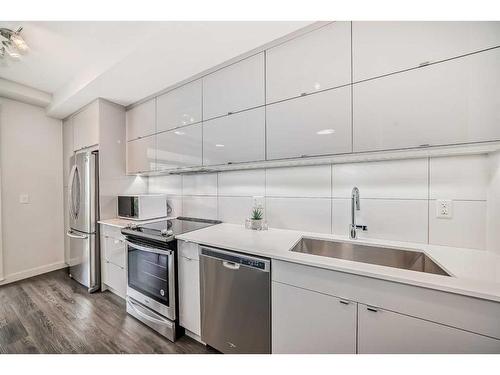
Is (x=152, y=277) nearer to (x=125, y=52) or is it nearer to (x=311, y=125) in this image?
(x=311, y=125)

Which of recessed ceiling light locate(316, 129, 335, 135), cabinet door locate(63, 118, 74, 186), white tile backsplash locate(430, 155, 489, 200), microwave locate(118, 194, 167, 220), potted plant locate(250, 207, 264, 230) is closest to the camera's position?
white tile backsplash locate(430, 155, 489, 200)

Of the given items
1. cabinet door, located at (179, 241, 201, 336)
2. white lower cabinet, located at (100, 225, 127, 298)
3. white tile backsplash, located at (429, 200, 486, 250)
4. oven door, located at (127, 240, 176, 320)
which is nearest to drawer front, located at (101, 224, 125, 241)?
white lower cabinet, located at (100, 225, 127, 298)

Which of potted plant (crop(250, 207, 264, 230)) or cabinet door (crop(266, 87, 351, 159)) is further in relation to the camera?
potted plant (crop(250, 207, 264, 230))

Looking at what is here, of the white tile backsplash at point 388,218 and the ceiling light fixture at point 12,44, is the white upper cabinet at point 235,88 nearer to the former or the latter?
the white tile backsplash at point 388,218

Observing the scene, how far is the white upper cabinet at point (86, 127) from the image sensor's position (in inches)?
95.0

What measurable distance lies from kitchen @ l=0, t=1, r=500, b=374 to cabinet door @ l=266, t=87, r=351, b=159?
0.4 inches

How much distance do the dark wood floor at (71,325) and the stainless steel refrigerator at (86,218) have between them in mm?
219

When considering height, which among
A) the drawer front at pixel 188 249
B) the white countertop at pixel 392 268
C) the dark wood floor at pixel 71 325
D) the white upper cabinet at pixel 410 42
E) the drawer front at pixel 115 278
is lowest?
the dark wood floor at pixel 71 325

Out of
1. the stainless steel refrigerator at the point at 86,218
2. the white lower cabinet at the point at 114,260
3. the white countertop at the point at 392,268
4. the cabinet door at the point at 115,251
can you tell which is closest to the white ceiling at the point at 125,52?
the stainless steel refrigerator at the point at 86,218

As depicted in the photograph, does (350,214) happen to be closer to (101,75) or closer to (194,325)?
(194,325)

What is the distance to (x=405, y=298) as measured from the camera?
2.80 feet

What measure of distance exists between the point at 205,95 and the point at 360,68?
1.26m

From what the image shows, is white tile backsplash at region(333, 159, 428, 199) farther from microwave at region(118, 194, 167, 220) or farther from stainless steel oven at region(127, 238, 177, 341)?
microwave at region(118, 194, 167, 220)

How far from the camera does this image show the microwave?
2.21 metres
